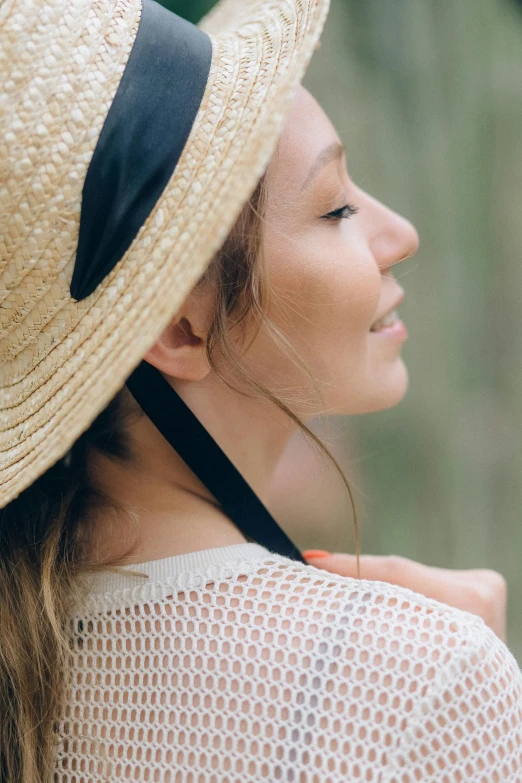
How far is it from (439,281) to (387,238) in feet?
4.06

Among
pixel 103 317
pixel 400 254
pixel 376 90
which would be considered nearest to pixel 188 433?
pixel 103 317

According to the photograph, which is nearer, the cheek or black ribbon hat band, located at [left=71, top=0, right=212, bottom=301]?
black ribbon hat band, located at [left=71, top=0, right=212, bottom=301]

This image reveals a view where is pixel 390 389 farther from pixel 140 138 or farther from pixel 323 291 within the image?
pixel 140 138

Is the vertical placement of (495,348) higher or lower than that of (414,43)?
lower

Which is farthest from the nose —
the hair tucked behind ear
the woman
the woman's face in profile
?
the hair tucked behind ear

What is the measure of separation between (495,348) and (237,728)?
195cm

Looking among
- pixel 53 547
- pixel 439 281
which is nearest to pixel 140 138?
pixel 53 547

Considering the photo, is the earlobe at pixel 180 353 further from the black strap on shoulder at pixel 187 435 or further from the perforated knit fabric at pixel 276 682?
the perforated knit fabric at pixel 276 682

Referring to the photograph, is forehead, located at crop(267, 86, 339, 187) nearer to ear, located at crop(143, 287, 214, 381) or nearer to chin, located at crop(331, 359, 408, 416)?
ear, located at crop(143, 287, 214, 381)

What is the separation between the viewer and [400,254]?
4.21ft

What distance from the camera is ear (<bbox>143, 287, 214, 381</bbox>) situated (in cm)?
101

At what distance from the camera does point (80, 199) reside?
2.71 feet

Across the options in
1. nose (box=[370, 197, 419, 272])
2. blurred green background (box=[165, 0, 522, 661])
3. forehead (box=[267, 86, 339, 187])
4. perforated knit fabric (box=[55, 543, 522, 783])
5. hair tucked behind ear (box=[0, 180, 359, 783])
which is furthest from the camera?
blurred green background (box=[165, 0, 522, 661])

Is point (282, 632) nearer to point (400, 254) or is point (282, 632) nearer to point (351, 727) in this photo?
point (351, 727)
